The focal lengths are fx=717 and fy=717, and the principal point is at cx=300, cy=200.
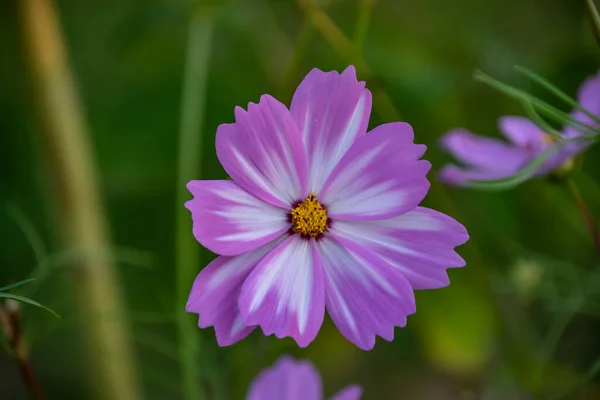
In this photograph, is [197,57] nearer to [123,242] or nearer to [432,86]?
[432,86]

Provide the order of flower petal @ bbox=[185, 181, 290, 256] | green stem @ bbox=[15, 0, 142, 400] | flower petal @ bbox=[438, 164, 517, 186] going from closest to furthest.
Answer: flower petal @ bbox=[185, 181, 290, 256]
flower petal @ bbox=[438, 164, 517, 186]
green stem @ bbox=[15, 0, 142, 400]

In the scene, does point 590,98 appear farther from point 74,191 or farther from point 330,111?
point 74,191

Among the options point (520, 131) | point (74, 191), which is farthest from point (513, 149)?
point (74, 191)

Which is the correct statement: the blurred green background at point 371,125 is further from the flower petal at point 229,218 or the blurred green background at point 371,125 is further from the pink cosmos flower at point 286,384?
the flower petal at point 229,218

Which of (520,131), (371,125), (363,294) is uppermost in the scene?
(371,125)

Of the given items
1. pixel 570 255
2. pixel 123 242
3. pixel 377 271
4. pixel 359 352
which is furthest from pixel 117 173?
pixel 377 271

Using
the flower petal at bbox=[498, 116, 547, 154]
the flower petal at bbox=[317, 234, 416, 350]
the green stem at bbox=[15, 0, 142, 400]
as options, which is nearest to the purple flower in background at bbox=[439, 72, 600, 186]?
the flower petal at bbox=[498, 116, 547, 154]

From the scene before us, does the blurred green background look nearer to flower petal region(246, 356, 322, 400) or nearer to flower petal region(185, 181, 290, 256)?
flower petal region(246, 356, 322, 400)
